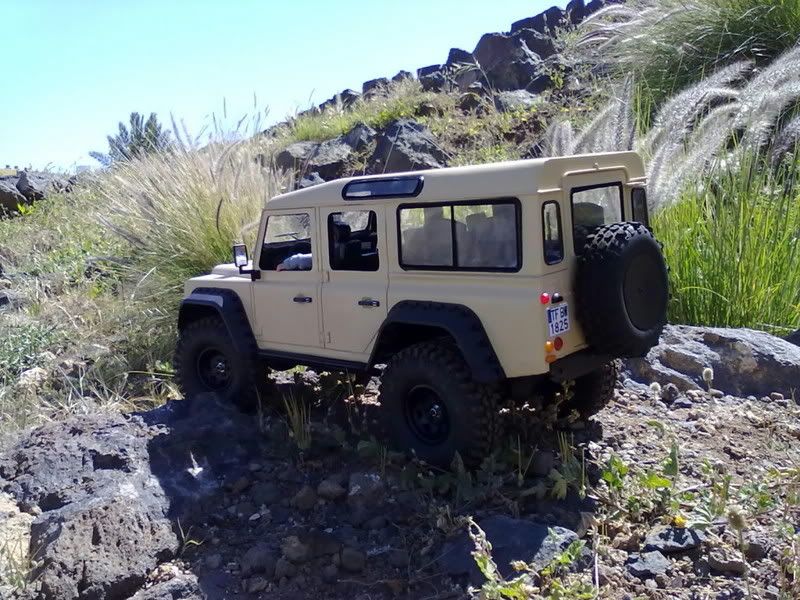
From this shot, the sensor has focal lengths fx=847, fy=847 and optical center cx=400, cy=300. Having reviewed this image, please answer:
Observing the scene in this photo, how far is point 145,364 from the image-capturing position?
7180mm

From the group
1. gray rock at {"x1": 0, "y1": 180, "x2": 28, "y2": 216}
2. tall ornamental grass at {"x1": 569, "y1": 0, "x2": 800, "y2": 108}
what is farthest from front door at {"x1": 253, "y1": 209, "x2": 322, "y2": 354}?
gray rock at {"x1": 0, "y1": 180, "x2": 28, "y2": 216}

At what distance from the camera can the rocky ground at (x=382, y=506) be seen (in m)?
3.56

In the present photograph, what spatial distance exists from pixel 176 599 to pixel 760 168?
19.3 feet

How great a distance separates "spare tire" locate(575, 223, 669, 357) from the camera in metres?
3.94

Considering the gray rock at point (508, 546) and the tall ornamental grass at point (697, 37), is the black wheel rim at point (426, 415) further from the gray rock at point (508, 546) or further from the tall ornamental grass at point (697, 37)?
the tall ornamental grass at point (697, 37)

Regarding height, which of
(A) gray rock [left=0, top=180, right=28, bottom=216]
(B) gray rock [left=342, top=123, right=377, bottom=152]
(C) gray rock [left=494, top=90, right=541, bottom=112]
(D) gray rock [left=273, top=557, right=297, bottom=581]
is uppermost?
(C) gray rock [left=494, top=90, right=541, bottom=112]

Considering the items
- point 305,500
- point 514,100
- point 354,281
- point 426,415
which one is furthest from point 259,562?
point 514,100

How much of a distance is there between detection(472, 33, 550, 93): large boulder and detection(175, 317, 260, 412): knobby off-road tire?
32.7 ft

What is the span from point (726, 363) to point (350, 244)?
259cm

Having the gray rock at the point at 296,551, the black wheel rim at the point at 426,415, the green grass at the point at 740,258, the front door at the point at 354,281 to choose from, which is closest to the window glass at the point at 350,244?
the front door at the point at 354,281

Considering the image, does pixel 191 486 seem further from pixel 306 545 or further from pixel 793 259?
pixel 793 259

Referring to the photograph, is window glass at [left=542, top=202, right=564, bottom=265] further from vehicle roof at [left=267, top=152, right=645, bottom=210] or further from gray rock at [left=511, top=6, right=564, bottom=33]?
gray rock at [left=511, top=6, right=564, bottom=33]

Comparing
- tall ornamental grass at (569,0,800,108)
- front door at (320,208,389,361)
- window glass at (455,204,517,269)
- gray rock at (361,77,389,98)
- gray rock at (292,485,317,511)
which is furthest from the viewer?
gray rock at (361,77,389,98)

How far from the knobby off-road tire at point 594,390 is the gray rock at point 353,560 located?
1.59m
